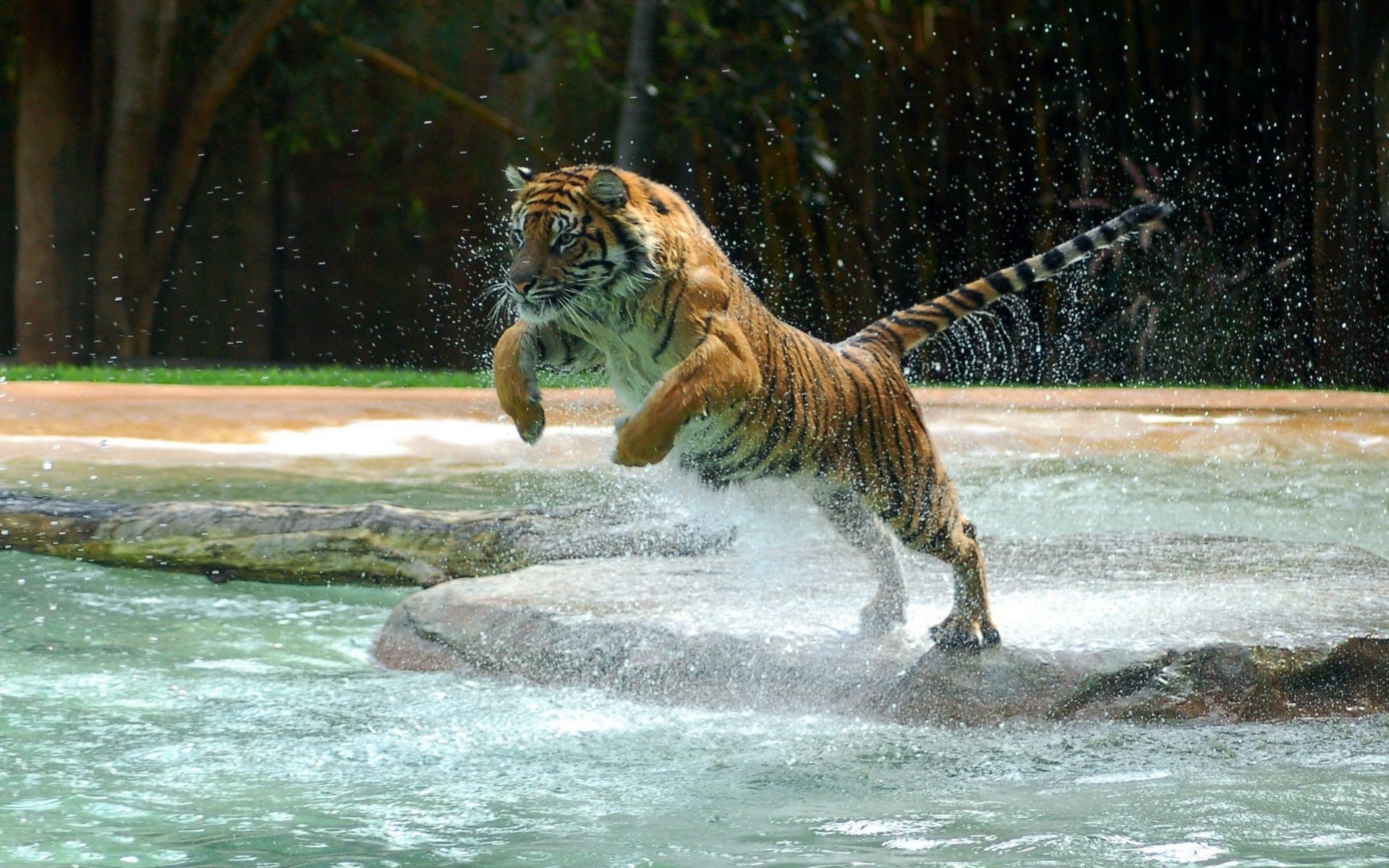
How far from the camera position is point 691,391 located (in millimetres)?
3434

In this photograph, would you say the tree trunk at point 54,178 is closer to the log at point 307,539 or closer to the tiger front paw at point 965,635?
the log at point 307,539

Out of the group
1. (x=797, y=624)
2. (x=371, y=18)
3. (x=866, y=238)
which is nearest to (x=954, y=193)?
(x=866, y=238)

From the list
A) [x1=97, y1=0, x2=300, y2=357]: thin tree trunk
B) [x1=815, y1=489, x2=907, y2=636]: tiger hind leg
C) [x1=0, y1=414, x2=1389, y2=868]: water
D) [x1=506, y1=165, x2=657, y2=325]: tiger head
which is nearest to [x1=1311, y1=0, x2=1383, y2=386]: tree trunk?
[x1=97, y1=0, x2=300, y2=357]: thin tree trunk

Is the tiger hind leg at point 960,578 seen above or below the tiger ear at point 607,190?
below

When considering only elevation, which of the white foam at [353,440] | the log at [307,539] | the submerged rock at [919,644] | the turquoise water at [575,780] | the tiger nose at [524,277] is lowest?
the turquoise water at [575,780]

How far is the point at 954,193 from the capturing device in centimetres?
1201

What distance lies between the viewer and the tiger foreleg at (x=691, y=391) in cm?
340

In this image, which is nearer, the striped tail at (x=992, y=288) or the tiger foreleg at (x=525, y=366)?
the tiger foreleg at (x=525, y=366)

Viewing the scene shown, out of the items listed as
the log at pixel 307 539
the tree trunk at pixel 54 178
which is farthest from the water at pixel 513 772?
the tree trunk at pixel 54 178

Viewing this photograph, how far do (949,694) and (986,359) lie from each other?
8.17 meters

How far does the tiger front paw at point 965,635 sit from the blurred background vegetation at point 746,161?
6.65 m

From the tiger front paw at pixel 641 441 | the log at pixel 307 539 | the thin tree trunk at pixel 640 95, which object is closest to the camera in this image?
the tiger front paw at pixel 641 441

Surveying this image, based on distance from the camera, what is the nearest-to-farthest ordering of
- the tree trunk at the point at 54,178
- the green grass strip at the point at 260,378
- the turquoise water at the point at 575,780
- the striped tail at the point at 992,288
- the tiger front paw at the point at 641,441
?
the turquoise water at the point at 575,780
the tiger front paw at the point at 641,441
the striped tail at the point at 992,288
the green grass strip at the point at 260,378
the tree trunk at the point at 54,178

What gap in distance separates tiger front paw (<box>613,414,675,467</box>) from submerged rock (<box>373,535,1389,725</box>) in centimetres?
74
